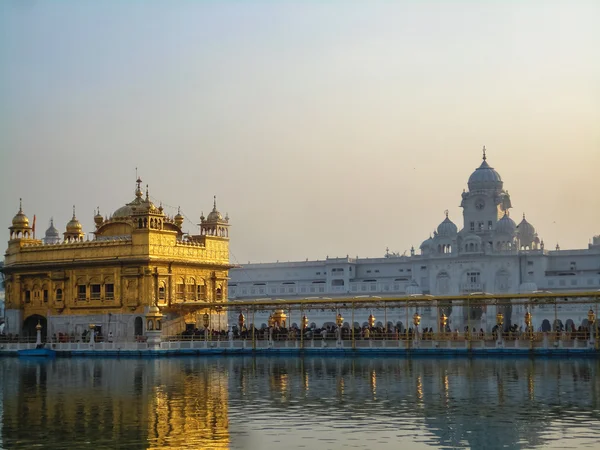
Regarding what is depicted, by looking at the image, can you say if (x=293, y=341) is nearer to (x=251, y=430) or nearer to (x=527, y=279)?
(x=251, y=430)

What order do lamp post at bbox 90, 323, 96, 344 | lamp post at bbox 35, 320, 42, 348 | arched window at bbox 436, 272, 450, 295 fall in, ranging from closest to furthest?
lamp post at bbox 90, 323, 96, 344, lamp post at bbox 35, 320, 42, 348, arched window at bbox 436, 272, 450, 295

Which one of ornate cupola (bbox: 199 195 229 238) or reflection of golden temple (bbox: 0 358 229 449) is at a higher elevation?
ornate cupola (bbox: 199 195 229 238)

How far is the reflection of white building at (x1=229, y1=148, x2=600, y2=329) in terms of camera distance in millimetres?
118438

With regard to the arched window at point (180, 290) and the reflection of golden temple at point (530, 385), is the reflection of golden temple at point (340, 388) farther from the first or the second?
the arched window at point (180, 290)

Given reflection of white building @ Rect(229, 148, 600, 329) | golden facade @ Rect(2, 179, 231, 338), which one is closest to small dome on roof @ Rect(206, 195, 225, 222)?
golden facade @ Rect(2, 179, 231, 338)

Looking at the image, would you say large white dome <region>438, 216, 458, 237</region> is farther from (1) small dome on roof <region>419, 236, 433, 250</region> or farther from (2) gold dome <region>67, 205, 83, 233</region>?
(2) gold dome <region>67, 205, 83, 233</region>

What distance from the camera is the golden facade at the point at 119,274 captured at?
6078 centimetres

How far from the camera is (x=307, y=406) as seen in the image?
28.3 m

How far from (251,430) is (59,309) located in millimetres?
41762

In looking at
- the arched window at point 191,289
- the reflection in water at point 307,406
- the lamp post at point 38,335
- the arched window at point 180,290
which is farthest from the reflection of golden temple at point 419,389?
the arched window at point 191,289

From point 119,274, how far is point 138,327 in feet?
10.5

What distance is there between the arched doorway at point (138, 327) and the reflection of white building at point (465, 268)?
50826 millimetres

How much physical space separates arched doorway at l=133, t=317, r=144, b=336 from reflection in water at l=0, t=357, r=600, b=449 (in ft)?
53.4

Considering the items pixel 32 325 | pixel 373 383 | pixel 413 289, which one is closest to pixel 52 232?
pixel 413 289
